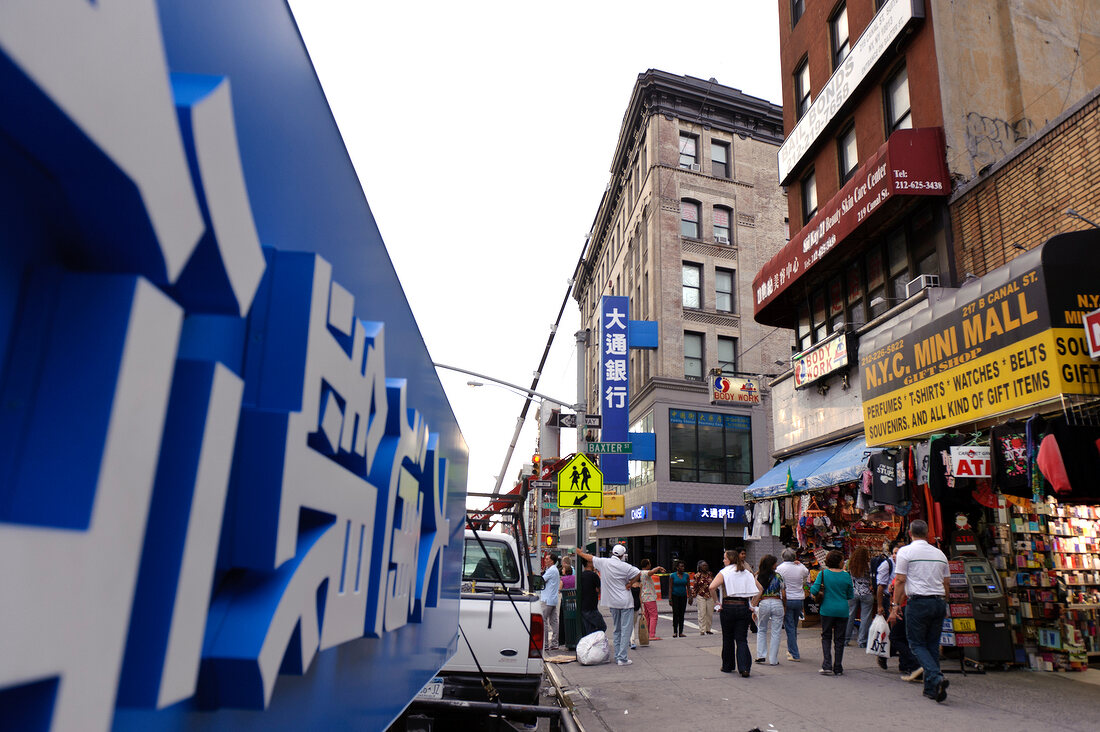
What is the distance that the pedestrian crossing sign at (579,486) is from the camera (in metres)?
14.6

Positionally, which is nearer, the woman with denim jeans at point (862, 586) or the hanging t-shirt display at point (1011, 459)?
the hanging t-shirt display at point (1011, 459)

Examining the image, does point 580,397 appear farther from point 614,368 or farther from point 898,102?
point 614,368

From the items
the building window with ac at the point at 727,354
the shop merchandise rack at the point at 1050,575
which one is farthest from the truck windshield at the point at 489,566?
the building window with ac at the point at 727,354

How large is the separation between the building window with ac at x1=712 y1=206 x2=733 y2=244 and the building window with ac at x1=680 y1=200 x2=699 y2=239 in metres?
1.00

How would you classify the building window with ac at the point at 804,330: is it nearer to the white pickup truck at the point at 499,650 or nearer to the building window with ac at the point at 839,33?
the building window with ac at the point at 839,33

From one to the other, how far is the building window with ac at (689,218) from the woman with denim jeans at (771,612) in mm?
25843

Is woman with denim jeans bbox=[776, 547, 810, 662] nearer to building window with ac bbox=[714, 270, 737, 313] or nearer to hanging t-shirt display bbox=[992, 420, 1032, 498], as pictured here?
hanging t-shirt display bbox=[992, 420, 1032, 498]

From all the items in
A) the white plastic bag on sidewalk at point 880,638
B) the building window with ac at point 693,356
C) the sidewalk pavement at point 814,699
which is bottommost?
the sidewalk pavement at point 814,699

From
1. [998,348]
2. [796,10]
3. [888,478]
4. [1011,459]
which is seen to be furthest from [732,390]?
[998,348]

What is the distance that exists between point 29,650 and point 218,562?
1.91 ft

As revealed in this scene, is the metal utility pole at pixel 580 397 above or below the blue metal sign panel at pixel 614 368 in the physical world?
below

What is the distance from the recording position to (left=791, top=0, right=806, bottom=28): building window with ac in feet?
66.3

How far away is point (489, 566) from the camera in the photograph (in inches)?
357

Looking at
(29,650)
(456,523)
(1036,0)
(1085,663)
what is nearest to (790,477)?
(1085,663)
